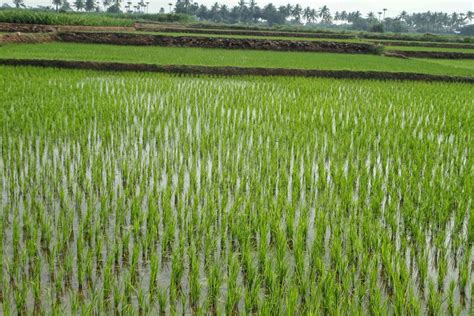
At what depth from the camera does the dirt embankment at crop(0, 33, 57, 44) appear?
1570 cm

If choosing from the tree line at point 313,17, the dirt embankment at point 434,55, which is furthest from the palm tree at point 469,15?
the dirt embankment at point 434,55

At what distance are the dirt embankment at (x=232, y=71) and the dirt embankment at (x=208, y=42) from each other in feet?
25.1

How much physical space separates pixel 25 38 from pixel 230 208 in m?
15.2

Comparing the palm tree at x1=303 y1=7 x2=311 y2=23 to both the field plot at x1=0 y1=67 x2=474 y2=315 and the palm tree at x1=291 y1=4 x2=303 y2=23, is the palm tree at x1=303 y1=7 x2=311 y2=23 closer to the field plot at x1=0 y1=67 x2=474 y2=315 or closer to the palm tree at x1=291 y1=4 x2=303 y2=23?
the palm tree at x1=291 y1=4 x2=303 y2=23

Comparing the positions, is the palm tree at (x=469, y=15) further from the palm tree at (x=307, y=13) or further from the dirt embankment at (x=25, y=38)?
the dirt embankment at (x=25, y=38)

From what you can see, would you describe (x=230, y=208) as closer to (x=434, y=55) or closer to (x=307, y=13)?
(x=434, y=55)

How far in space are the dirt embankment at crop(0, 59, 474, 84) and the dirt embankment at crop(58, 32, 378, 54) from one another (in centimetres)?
764

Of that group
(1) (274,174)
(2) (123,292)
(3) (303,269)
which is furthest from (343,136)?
(2) (123,292)

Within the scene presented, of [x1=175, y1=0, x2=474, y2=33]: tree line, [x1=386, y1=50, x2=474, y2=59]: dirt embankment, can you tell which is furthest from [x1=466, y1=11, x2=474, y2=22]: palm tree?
[x1=386, y1=50, x2=474, y2=59]: dirt embankment

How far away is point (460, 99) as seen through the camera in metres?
8.58

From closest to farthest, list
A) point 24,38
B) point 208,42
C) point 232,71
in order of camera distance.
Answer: point 232,71
point 24,38
point 208,42

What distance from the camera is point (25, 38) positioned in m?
16.3

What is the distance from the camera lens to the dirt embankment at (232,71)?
10.7 m

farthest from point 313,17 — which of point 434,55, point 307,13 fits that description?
point 434,55
